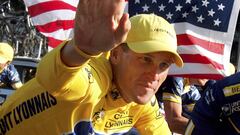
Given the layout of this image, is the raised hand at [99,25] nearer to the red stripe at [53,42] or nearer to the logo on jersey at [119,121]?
the logo on jersey at [119,121]

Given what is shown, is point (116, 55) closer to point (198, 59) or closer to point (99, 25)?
point (99, 25)

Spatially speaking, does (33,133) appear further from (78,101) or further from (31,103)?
(78,101)

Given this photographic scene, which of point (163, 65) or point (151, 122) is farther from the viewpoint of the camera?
point (151, 122)

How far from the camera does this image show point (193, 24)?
4449 mm

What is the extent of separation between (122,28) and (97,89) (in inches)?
21.5

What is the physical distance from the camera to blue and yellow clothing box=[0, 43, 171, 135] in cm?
192

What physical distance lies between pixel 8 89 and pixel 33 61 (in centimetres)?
50

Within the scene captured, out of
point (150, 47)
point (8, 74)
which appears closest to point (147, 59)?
point (150, 47)

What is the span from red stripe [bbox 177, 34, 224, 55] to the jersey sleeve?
1400 mm

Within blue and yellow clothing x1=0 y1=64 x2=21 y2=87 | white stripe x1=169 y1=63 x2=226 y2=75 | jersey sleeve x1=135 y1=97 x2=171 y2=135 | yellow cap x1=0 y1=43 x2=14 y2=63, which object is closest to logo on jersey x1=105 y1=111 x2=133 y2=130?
jersey sleeve x1=135 y1=97 x2=171 y2=135

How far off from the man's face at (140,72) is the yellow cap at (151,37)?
1.1 inches

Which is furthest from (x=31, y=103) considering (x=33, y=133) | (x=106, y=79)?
(x=106, y=79)

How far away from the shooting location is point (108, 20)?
1.71 meters

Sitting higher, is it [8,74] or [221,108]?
[221,108]
